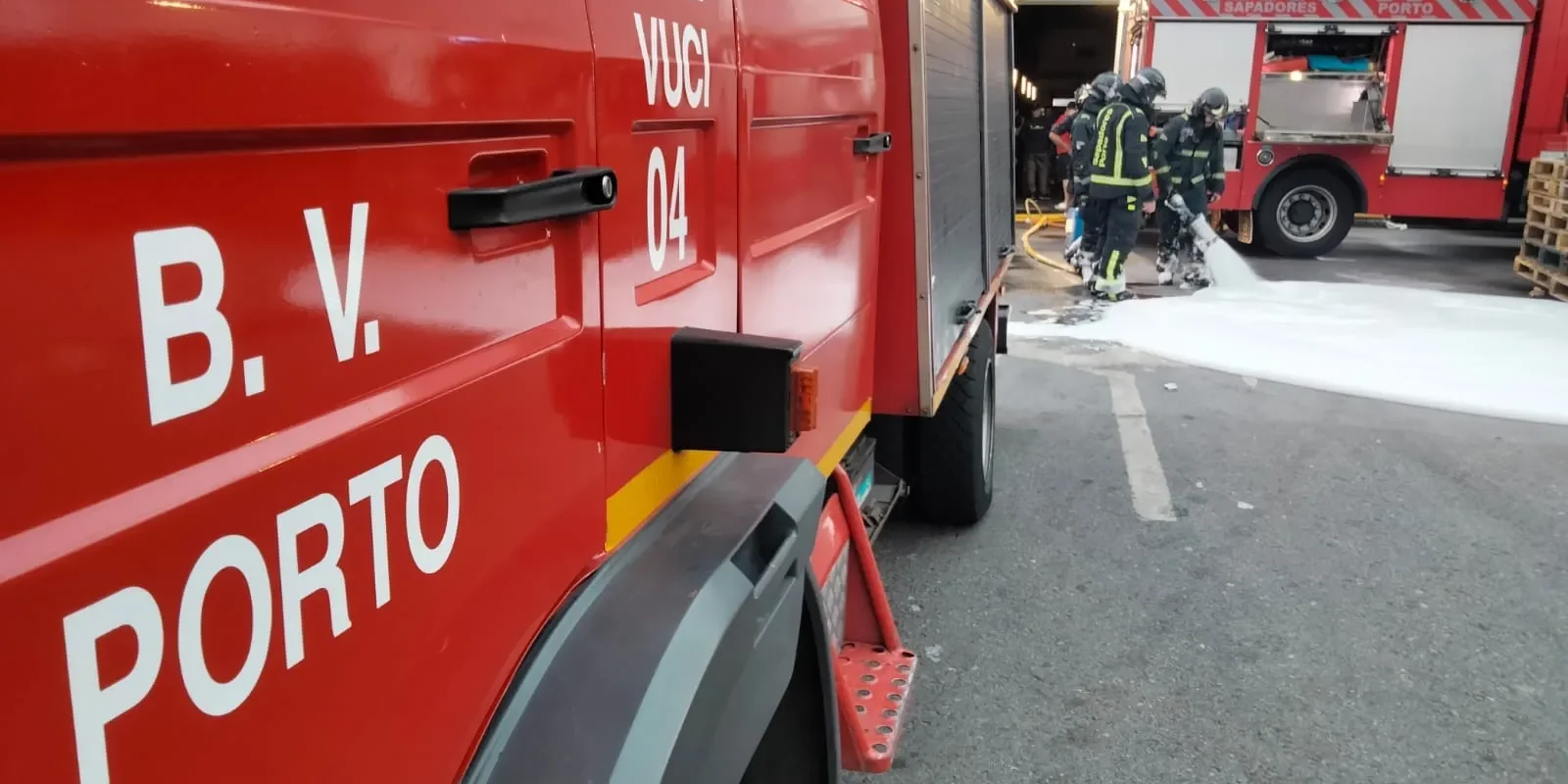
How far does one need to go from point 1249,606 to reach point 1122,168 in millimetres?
6303

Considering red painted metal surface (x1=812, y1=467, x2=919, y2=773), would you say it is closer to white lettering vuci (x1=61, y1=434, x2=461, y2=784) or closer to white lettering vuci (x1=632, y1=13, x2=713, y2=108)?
white lettering vuci (x1=632, y1=13, x2=713, y2=108)

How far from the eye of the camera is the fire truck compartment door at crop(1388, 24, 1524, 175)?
12305 millimetres

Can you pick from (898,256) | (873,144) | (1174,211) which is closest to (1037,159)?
(1174,211)

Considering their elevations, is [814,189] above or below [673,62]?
below

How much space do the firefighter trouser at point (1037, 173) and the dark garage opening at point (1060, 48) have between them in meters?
1.55

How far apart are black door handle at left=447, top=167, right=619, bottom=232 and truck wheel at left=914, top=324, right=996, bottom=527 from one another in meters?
3.01

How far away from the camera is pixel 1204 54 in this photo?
1256 centimetres

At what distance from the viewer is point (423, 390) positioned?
3.43 feet

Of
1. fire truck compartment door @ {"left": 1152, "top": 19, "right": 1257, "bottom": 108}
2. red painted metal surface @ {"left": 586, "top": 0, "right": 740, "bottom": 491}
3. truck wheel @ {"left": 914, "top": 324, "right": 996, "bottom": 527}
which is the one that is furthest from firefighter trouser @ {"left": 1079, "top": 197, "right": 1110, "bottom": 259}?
red painted metal surface @ {"left": 586, "top": 0, "right": 740, "bottom": 491}

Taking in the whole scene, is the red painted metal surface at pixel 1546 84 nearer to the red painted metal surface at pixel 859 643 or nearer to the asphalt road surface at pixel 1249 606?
the asphalt road surface at pixel 1249 606

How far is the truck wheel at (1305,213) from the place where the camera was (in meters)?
12.8

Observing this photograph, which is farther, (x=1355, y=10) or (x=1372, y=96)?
(x=1372, y=96)

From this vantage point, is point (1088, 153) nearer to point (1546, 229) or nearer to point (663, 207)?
point (1546, 229)

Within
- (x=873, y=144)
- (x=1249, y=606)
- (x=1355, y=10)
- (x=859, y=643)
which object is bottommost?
(x=1249, y=606)
